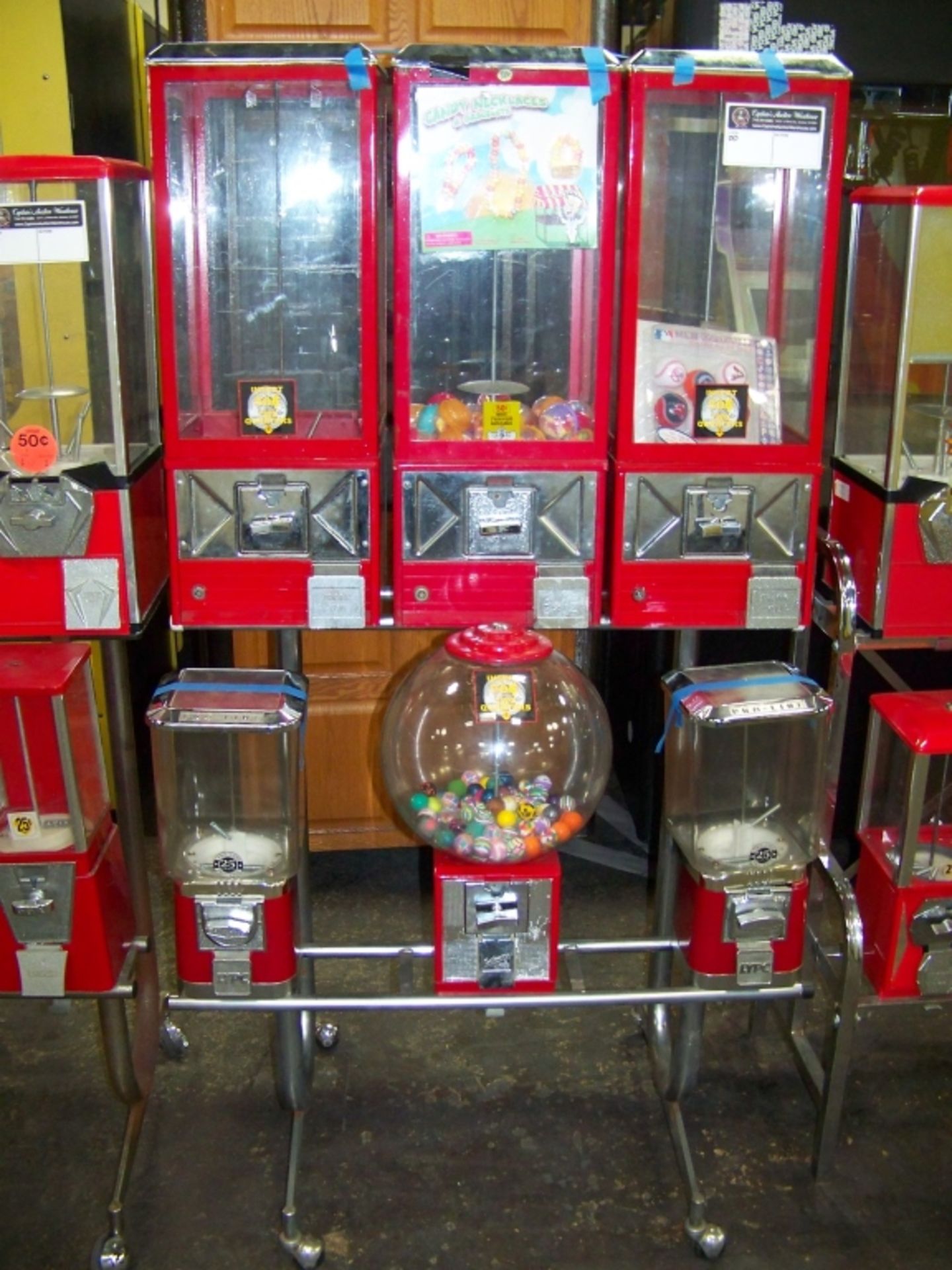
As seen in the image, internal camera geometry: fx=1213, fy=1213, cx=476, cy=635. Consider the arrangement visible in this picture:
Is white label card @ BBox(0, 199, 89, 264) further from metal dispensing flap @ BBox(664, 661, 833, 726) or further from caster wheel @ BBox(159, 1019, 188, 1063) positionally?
caster wheel @ BBox(159, 1019, 188, 1063)

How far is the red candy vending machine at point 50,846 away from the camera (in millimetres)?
1881

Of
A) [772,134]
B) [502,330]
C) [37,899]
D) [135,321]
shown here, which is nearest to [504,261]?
[502,330]

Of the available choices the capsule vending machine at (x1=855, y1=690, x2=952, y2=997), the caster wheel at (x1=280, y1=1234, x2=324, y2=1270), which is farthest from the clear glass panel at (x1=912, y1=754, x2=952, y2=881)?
the caster wheel at (x1=280, y1=1234, x2=324, y2=1270)

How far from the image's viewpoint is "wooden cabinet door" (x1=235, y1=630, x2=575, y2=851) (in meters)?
2.70

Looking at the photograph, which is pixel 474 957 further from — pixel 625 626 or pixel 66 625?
pixel 66 625

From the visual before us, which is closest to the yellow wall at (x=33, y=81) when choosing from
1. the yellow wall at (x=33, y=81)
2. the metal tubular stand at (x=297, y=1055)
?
the yellow wall at (x=33, y=81)

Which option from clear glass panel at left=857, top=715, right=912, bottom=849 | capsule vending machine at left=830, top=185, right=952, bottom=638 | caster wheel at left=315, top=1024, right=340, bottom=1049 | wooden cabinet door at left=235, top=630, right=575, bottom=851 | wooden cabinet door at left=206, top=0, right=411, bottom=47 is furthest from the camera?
wooden cabinet door at left=235, top=630, right=575, bottom=851

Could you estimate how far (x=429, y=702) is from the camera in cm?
198

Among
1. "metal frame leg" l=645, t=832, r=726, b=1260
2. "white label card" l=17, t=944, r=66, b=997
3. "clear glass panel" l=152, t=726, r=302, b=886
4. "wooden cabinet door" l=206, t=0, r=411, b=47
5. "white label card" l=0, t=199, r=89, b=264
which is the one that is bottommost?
"metal frame leg" l=645, t=832, r=726, b=1260

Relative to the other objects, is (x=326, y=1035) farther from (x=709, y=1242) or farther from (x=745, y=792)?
(x=745, y=792)

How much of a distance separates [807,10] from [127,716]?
70.8 inches

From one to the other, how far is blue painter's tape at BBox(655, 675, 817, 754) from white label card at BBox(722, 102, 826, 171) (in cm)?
75

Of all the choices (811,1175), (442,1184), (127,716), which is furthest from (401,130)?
(811,1175)

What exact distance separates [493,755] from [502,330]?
2.25ft
